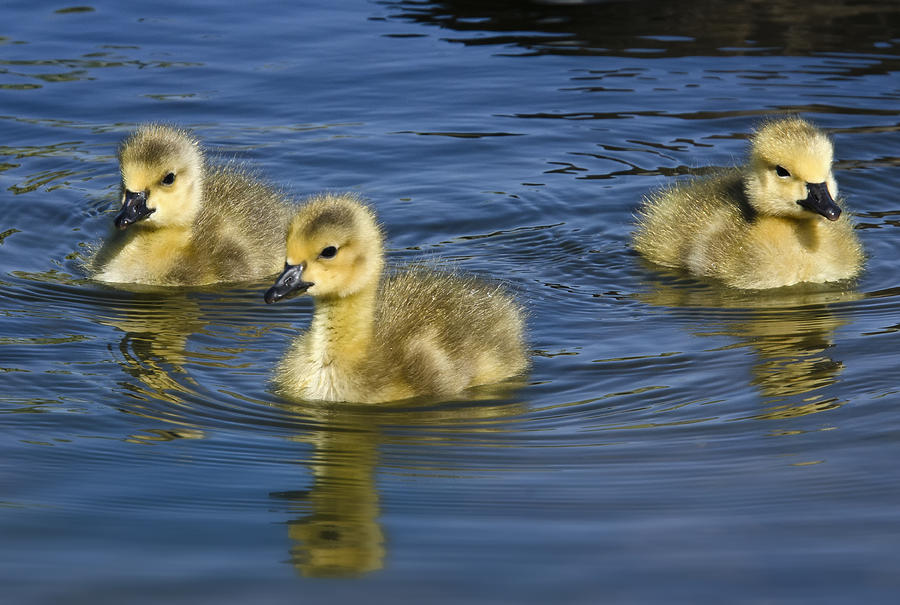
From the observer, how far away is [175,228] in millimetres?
8117

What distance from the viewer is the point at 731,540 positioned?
4645 millimetres

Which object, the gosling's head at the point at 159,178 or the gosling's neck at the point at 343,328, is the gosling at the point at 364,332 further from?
the gosling's head at the point at 159,178

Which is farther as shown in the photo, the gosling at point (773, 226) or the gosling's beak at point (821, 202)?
the gosling at point (773, 226)

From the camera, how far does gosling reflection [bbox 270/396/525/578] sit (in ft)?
15.1

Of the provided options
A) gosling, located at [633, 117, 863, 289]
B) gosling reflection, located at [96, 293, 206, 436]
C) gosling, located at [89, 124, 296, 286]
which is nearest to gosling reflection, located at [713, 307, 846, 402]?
gosling, located at [633, 117, 863, 289]

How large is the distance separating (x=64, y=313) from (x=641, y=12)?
22.1ft

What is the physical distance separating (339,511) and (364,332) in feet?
4.50

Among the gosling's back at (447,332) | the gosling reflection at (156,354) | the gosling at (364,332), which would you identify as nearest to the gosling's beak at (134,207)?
the gosling reflection at (156,354)

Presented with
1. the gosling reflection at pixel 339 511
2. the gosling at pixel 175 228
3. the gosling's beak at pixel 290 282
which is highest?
the gosling at pixel 175 228

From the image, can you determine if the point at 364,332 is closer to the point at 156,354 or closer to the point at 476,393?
the point at 476,393

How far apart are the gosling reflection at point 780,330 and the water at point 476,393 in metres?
0.02

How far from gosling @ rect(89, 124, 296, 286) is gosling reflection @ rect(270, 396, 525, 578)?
85.2 inches

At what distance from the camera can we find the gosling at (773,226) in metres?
7.62

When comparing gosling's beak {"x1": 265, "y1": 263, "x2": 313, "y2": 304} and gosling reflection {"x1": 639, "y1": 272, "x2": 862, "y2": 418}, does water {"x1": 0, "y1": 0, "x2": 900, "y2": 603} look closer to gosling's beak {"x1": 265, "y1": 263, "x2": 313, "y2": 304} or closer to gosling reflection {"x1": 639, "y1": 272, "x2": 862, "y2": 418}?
gosling reflection {"x1": 639, "y1": 272, "x2": 862, "y2": 418}
